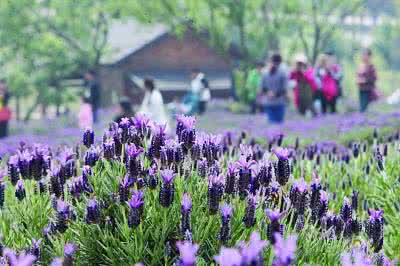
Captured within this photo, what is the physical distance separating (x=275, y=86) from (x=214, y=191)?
11586 millimetres

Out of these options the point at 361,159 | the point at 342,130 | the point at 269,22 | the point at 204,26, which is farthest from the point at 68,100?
the point at 361,159

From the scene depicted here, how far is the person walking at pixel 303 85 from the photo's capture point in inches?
662

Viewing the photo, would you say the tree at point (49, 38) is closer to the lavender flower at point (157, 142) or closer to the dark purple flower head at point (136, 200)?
the lavender flower at point (157, 142)

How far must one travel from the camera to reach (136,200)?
371 cm

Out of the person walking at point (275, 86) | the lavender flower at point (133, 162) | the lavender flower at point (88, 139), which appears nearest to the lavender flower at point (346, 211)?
the lavender flower at point (133, 162)

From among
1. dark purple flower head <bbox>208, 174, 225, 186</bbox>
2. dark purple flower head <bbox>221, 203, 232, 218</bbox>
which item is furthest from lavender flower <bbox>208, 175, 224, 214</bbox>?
dark purple flower head <bbox>221, 203, 232, 218</bbox>

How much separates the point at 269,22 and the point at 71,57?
932 cm

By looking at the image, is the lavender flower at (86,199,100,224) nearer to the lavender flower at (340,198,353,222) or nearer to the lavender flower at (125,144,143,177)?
the lavender flower at (125,144,143,177)

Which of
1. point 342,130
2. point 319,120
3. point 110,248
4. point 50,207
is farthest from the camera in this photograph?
point 319,120

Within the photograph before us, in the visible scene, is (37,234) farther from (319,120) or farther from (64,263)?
(319,120)

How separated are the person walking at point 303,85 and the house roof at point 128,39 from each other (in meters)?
17.8

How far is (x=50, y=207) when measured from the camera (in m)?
4.59

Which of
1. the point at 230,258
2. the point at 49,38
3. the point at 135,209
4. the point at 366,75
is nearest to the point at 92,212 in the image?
the point at 135,209

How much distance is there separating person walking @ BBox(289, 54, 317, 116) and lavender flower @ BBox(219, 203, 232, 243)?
1299 cm
